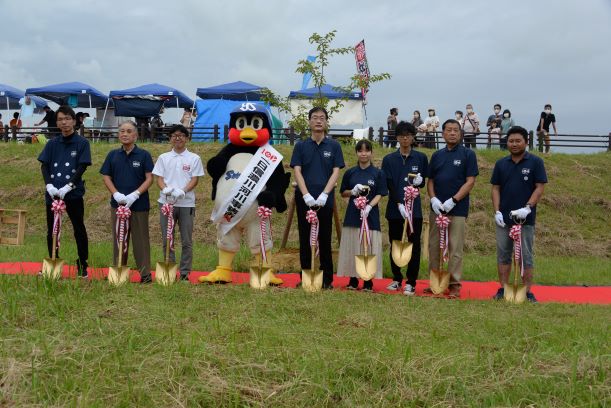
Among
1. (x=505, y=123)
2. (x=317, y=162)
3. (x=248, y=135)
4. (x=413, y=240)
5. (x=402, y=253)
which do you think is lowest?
(x=402, y=253)

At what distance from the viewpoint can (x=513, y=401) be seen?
3.23m

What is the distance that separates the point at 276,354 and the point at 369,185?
10.4 ft

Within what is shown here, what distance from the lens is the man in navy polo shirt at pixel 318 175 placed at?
632cm

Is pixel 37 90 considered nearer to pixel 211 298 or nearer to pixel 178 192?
pixel 178 192

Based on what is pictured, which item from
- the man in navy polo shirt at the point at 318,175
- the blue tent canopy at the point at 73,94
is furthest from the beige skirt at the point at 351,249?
the blue tent canopy at the point at 73,94

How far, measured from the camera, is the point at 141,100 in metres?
19.1

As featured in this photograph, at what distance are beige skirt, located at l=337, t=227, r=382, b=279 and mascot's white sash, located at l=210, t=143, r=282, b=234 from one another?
1027mm

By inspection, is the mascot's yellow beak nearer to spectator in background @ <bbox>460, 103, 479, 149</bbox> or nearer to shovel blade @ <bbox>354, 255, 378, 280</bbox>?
shovel blade @ <bbox>354, 255, 378, 280</bbox>

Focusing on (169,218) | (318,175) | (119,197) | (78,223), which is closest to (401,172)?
(318,175)

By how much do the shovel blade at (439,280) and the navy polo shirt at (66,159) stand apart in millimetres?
3563

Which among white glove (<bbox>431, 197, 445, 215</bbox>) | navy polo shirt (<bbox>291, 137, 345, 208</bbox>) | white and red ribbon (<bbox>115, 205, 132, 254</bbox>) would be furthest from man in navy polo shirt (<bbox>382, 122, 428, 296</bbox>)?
white and red ribbon (<bbox>115, 205, 132, 254</bbox>)

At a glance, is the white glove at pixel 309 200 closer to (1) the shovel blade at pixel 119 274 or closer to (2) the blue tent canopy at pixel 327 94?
(1) the shovel blade at pixel 119 274

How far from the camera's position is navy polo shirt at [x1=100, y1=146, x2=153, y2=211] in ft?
21.3

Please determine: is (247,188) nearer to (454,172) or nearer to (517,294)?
(454,172)
